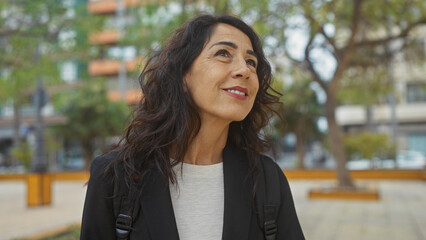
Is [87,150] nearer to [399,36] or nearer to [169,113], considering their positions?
[399,36]

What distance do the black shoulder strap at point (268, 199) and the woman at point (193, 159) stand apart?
0.04 ft

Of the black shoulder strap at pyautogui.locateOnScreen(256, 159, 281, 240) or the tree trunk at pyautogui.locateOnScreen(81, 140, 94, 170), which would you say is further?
the tree trunk at pyautogui.locateOnScreen(81, 140, 94, 170)

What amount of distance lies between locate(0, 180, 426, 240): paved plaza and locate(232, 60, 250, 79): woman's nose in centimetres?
537

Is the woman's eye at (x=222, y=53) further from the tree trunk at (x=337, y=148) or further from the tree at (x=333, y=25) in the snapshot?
the tree trunk at (x=337, y=148)

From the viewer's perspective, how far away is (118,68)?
3638cm

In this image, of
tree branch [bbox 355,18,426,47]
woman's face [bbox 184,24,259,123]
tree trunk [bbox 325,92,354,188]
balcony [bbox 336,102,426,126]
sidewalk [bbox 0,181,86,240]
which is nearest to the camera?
woman's face [bbox 184,24,259,123]

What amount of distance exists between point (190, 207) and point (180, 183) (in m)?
0.11

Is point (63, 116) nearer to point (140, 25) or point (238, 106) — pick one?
point (140, 25)

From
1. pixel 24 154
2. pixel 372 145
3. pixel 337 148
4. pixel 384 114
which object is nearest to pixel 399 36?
pixel 337 148

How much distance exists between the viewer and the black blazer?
1585mm

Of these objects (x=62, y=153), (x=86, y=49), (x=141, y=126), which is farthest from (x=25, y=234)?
(x=62, y=153)

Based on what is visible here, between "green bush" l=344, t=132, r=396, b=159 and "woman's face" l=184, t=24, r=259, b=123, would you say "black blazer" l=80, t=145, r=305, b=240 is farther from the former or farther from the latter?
"green bush" l=344, t=132, r=396, b=159

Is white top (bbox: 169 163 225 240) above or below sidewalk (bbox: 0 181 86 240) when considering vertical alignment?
above

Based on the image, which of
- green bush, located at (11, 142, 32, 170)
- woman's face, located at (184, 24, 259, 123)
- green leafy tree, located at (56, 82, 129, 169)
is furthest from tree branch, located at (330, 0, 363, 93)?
green bush, located at (11, 142, 32, 170)
